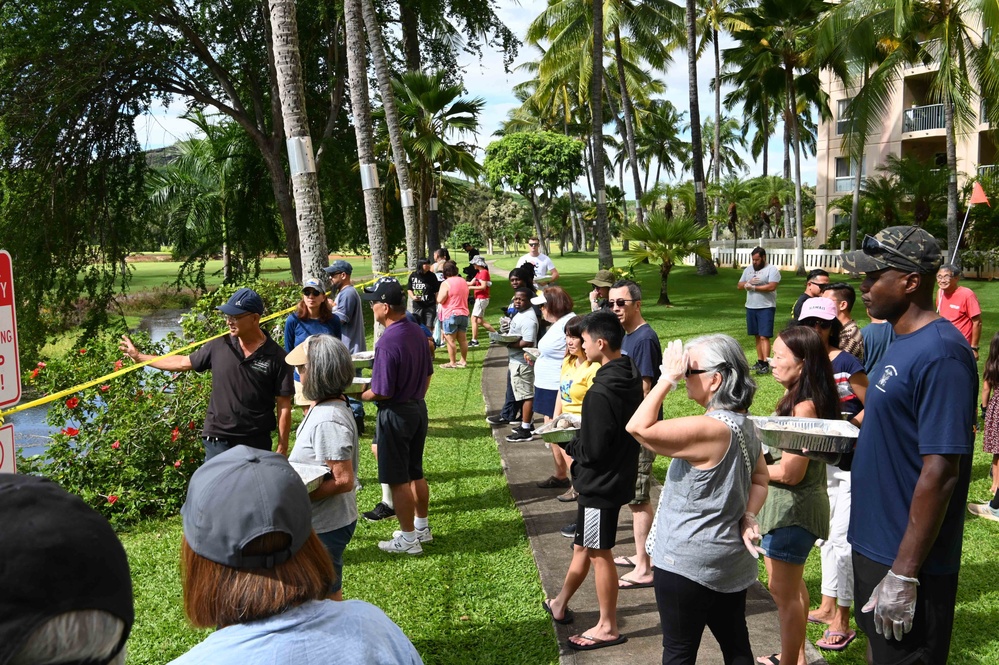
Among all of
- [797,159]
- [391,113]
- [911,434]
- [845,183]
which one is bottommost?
[911,434]

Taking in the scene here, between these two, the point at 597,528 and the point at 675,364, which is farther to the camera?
the point at 597,528

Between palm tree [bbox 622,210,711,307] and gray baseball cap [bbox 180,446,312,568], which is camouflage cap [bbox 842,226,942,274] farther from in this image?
palm tree [bbox 622,210,711,307]

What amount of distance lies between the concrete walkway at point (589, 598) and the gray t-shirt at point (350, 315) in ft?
6.78

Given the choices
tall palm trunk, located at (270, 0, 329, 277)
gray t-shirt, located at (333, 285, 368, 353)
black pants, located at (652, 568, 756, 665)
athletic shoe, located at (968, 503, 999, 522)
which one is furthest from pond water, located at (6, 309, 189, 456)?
athletic shoe, located at (968, 503, 999, 522)

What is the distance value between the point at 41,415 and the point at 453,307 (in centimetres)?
816

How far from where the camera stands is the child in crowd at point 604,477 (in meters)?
4.42

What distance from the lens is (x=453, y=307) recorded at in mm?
13344

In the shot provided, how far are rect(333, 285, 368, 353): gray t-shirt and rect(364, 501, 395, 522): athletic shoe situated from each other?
2406 millimetres

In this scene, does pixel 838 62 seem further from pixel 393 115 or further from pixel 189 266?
pixel 189 266

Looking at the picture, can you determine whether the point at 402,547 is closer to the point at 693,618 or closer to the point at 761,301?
the point at 693,618

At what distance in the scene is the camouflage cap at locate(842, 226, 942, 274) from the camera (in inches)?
113

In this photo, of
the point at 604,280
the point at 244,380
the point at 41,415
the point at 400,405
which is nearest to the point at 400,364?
the point at 400,405

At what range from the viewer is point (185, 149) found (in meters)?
30.5

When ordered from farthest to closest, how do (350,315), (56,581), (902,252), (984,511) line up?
(350,315), (984,511), (902,252), (56,581)
